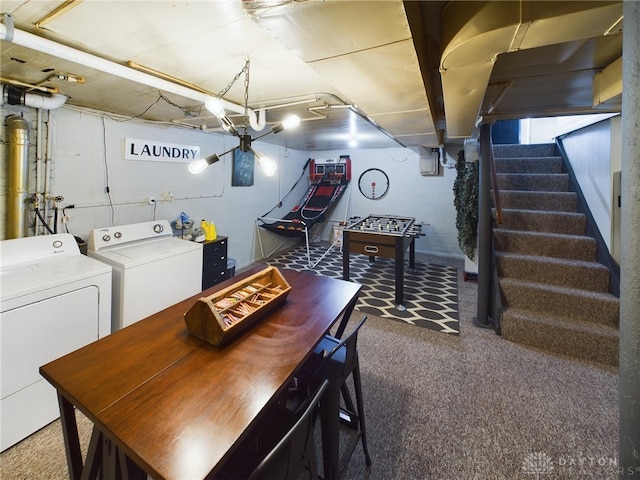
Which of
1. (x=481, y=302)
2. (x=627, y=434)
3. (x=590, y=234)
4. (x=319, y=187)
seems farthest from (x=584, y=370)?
(x=319, y=187)

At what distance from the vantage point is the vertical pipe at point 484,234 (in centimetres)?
304

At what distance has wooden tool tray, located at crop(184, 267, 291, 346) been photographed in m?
1.30

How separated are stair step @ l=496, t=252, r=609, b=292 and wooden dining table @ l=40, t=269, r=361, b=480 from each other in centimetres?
259

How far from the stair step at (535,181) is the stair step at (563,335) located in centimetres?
191

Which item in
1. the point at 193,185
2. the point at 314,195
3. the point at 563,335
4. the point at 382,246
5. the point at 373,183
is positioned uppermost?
the point at 373,183

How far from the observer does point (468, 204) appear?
142 inches

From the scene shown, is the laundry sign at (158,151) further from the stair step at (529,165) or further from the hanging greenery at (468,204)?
the stair step at (529,165)

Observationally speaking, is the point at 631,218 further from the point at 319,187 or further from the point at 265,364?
the point at 319,187

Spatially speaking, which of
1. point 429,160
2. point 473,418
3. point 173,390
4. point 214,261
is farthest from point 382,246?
point 173,390

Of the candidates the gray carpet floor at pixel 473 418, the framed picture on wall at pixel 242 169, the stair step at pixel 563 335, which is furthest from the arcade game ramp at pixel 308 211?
the stair step at pixel 563 335

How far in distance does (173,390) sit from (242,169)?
14.2ft

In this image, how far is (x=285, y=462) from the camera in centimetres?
90

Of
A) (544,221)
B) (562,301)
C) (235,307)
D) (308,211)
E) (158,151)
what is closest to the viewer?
(235,307)

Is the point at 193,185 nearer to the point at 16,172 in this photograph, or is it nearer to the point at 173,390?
the point at 16,172
